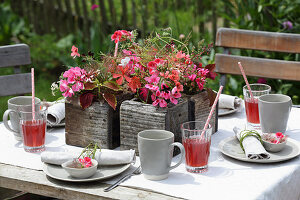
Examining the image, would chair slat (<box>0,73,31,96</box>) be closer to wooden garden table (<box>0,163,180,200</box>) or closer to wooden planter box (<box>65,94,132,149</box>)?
wooden planter box (<box>65,94,132,149</box>)

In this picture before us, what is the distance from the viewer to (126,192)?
4.42 ft

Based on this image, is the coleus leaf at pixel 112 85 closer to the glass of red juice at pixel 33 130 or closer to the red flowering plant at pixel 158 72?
the red flowering plant at pixel 158 72

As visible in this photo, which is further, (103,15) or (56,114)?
(103,15)

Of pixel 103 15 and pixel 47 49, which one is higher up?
pixel 103 15

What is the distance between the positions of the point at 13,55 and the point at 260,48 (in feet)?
4.46

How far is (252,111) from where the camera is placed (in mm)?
1851

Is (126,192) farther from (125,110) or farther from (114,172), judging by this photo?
(125,110)

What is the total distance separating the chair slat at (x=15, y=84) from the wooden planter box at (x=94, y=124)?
2.92 feet

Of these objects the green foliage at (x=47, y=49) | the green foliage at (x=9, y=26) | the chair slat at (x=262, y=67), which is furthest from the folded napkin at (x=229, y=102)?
the green foliage at (x=9, y=26)

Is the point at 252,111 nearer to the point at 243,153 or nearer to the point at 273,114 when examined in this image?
the point at 273,114

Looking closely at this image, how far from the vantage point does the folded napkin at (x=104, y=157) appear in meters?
1.48

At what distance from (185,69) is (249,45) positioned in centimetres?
125

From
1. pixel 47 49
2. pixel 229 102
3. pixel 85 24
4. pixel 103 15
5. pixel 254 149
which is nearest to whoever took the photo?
pixel 254 149

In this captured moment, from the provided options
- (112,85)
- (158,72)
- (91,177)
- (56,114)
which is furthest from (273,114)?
(56,114)
